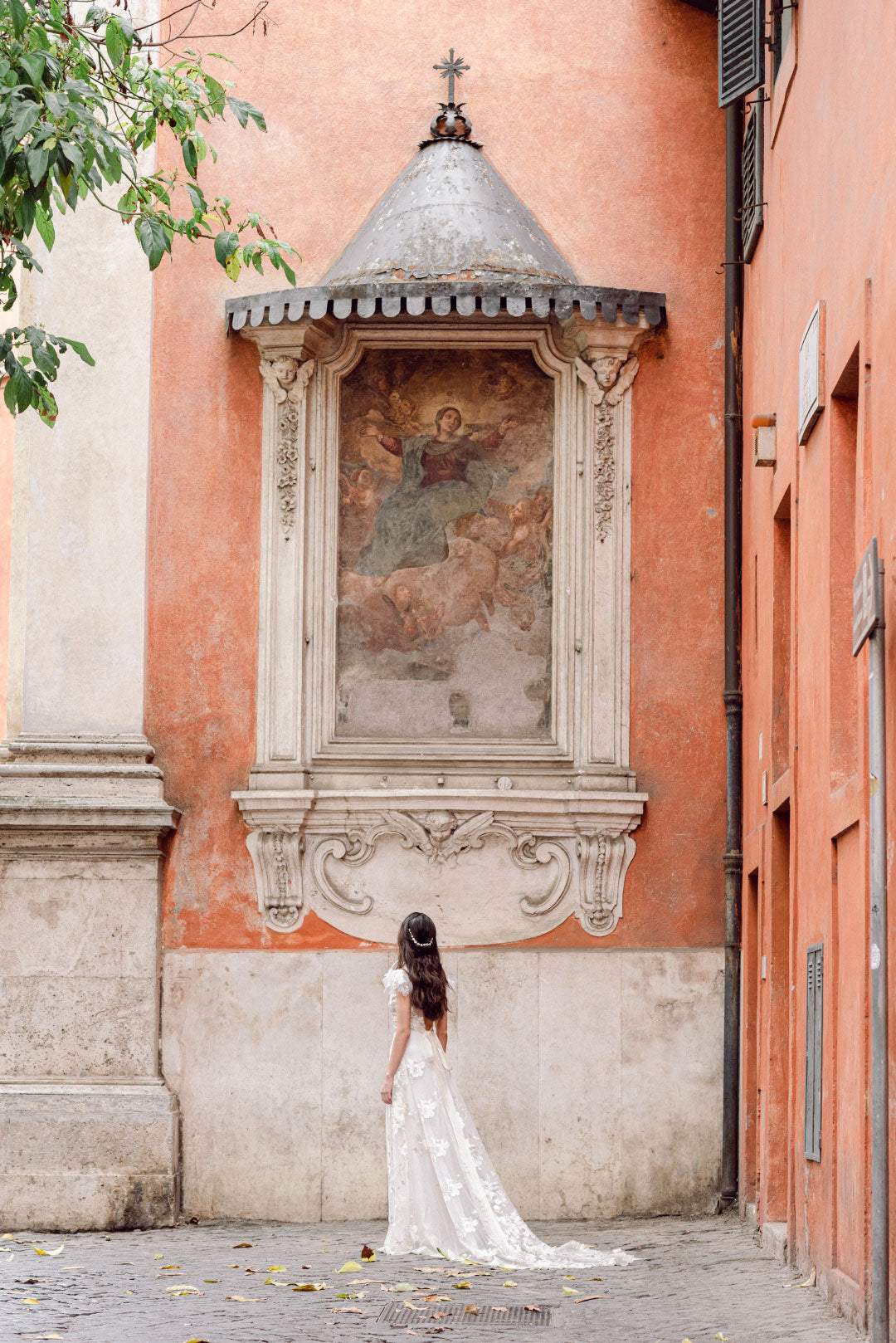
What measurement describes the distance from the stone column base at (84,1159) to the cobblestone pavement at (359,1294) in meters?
0.52

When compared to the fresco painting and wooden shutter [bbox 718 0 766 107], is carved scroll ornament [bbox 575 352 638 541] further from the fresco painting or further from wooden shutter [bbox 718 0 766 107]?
wooden shutter [bbox 718 0 766 107]

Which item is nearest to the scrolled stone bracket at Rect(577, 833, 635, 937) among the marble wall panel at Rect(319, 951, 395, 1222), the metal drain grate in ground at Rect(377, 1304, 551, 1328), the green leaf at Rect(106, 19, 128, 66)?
the marble wall panel at Rect(319, 951, 395, 1222)

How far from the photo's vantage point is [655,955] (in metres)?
12.6

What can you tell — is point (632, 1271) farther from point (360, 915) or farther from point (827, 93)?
point (827, 93)

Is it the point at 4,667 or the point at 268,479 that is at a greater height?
the point at 268,479

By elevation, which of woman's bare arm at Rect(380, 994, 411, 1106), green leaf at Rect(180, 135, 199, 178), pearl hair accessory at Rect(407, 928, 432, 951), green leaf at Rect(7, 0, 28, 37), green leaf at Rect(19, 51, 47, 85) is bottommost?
woman's bare arm at Rect(380, 994, 411, 1106)

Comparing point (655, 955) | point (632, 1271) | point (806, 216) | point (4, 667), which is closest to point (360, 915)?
point (655, 955)

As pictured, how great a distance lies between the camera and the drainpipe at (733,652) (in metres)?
12.3

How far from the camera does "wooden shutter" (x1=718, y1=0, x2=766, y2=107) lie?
11719 mm

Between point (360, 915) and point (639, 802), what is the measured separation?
1979mm

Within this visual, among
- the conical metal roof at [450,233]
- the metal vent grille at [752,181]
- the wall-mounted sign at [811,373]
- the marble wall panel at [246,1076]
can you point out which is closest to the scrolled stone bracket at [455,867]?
the marble wall panel at [246,1076]

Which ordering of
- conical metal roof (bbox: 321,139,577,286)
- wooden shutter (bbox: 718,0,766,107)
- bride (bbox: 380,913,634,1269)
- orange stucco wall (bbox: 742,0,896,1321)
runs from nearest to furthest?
1. orange stucco wall (bbox: 742,0,896,1321)
2. bride (bbox: 380,913,634,1269)
3. wooden shutter (bbox: 718,0,766,107)
4. conical metal roof (bbox: 321,139,577,286)

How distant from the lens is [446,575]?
43.4ft

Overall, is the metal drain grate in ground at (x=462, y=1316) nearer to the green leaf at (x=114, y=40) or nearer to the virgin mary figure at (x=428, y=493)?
the green leaf at (x=114, y=40)
